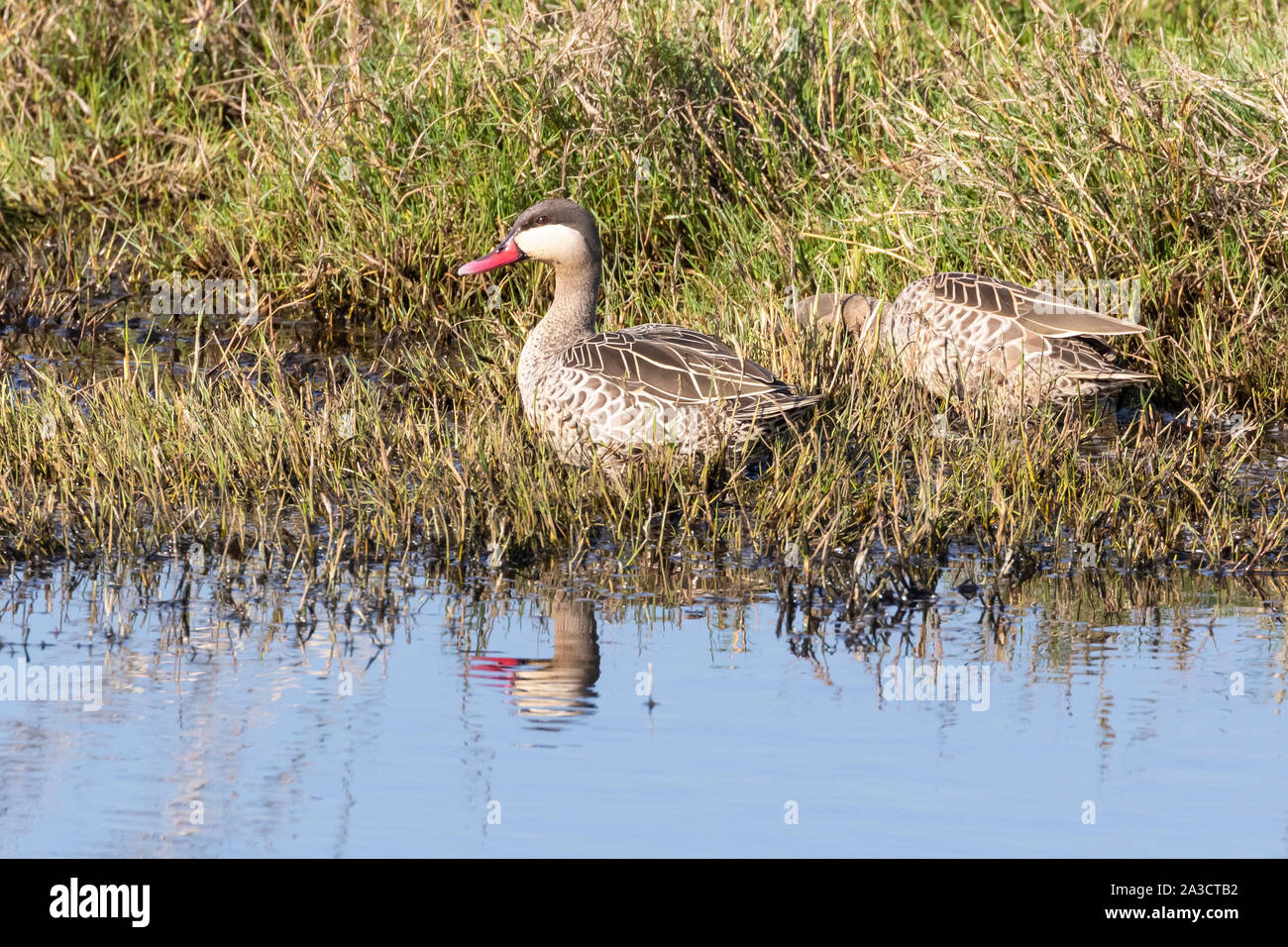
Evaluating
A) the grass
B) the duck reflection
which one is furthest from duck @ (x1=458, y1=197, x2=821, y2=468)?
the duck reflection

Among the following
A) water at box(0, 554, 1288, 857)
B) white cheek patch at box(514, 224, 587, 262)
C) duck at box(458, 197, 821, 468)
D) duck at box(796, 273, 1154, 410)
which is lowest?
water at box(0, 554, 1288, 857)

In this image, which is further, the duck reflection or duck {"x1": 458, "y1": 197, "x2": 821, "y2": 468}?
duck {"x1": 458, "y1": 197, "x2": 821, "y2": 468}

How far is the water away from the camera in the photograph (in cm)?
414

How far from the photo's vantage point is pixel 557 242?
7.64m

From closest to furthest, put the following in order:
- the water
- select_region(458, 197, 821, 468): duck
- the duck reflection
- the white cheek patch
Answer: the water
the duck reflection
select_region(458, 197, 821, 468): duck
the white cheek patch

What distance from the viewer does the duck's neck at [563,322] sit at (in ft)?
24.4

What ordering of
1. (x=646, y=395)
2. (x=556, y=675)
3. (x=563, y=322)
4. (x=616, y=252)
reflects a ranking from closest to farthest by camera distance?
(x=556, y=675), (x=646, y=395), (x=563, y=322), (x=616, y=252)

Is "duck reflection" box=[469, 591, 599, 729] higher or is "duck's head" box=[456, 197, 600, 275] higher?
"duck's head" box=[456, 197, 600, 275]

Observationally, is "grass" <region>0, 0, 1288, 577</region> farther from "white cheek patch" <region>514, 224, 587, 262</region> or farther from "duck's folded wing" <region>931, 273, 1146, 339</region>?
"white cheek patch" <region>514, 224, 587, 262</region>

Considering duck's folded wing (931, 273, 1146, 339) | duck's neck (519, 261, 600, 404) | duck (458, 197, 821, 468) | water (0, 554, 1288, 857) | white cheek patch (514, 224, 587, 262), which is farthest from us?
duck's folded wing (931, 273, 1146, 339)

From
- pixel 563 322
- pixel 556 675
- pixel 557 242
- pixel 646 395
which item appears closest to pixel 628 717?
pixel 556 675

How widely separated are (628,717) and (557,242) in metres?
3.25

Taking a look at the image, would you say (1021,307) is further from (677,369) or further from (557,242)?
(557,242)
